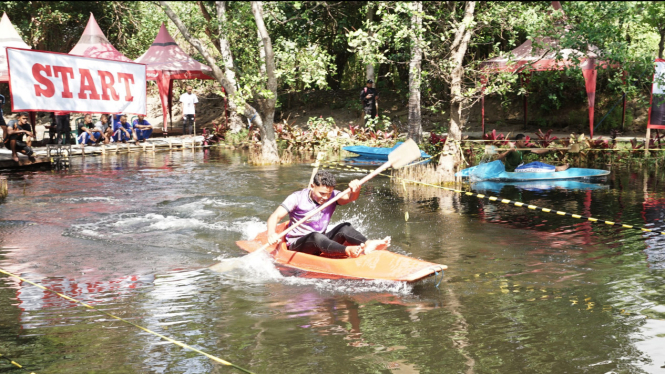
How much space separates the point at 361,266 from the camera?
7250mm

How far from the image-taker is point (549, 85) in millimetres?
24391

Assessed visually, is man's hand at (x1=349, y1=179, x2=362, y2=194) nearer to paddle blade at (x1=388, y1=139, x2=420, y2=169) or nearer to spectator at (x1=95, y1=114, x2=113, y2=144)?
paddle blade at (x1=388, y1=139, x2=420, y2=169)

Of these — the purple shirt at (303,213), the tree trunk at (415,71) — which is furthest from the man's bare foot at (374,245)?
the tree trunk at (415,71)

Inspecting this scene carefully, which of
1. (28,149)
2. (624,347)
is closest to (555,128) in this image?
(28,149)

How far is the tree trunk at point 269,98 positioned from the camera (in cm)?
1723

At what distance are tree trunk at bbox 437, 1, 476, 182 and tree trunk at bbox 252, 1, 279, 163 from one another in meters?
4.88

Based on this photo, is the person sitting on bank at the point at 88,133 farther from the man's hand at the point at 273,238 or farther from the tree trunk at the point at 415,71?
the man's hand at the point at 273,238

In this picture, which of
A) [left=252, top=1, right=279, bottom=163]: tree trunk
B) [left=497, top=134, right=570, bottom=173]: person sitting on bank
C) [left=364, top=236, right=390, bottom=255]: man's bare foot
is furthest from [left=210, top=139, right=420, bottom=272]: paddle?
[left=252, top=1, right=279, bottom=163]: tree trunk

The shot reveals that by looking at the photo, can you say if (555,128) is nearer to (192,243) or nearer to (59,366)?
(192,243)

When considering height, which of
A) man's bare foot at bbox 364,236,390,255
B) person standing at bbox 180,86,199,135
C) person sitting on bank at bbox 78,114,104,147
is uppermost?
person standing at bbox 180,86,199,135

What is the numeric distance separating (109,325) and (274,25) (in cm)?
1981

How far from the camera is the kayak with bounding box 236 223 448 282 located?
692 cm

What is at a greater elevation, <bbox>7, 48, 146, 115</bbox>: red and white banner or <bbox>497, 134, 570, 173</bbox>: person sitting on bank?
<bbox>7, 48, 146, 115</bbox>: red and white banner

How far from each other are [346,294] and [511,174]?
30.6 ft
